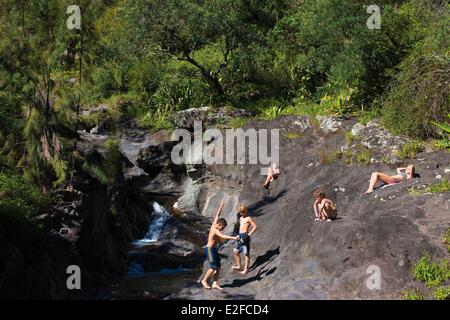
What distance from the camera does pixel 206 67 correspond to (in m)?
28.6

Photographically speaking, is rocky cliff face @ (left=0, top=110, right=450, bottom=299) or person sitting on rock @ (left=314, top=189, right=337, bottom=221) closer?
rocky cliff face @ (left=0, top=110, right=450, bottom=299)

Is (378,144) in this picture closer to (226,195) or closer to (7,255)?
(226,195)

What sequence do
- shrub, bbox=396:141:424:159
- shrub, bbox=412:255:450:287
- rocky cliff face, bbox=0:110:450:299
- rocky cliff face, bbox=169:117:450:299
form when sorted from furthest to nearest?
1. shrub, bbox=396:141:424:159
2. rocky cliff face, bbox=0:110:450:299
3. rocky cliff face, bbox=169:117:450:299
4. shrub, bbox=412:255:450:287

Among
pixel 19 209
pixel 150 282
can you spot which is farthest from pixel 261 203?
pixel 19 209

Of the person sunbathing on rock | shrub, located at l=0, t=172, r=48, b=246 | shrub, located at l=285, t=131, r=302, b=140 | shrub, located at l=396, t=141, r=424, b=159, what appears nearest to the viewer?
shrub, located at l=0, t=172, r=48, b=246

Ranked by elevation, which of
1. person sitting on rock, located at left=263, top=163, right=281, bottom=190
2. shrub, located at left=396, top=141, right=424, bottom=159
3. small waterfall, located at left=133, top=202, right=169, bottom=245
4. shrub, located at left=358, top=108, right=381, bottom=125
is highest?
shrub, located at left=358, top=108, right=381, bottom=125

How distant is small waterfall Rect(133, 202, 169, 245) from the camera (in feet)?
62.6

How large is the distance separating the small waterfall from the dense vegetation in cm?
259

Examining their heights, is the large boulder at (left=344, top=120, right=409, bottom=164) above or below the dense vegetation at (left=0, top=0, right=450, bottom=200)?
below

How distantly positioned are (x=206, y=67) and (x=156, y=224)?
10.8 metres

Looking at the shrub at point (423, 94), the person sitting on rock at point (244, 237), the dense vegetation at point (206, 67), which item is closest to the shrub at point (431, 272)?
the person sitting on rock at point (244, 237)

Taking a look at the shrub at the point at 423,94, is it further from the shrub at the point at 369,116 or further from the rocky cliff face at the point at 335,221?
the shrub at the point at 369,116

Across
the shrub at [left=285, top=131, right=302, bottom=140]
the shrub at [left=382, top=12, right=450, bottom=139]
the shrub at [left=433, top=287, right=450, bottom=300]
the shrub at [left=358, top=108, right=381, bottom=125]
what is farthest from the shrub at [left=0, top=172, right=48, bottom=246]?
the shrub at [left=358, top=108, right=381, bottom=125]

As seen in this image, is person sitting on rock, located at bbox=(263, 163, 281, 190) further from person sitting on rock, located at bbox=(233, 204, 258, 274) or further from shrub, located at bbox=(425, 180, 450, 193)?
shrub, located at bbox=(425, 180, 450, 193)
